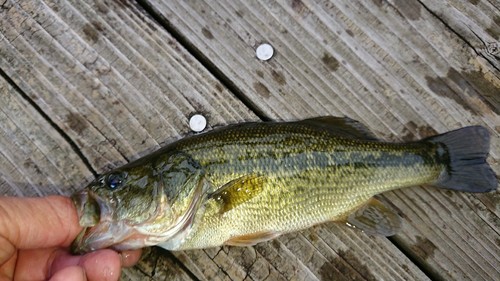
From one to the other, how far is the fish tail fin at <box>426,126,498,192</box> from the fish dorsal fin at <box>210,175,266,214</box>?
1.11 meters

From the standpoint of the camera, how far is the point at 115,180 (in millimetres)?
2328

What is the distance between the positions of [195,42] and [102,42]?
22.4 inches

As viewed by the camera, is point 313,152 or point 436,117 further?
point 436,117

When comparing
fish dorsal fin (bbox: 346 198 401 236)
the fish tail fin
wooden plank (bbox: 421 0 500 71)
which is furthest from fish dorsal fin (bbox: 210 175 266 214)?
wooden plank (bbox: 421 0 500 71)

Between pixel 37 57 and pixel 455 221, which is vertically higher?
pixel 37 57

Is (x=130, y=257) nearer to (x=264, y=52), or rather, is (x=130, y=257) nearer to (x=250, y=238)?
(x=250, y=238)

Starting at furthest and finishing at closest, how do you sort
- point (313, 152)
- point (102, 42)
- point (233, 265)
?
1. point (102, 42)
2. point (233, 265)
3. point (313, 152)

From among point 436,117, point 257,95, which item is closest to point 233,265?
point 257,95

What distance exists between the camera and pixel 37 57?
9.29 feet

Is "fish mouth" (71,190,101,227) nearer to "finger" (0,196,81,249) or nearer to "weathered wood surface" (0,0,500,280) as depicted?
"finger" (0,196,81,249)

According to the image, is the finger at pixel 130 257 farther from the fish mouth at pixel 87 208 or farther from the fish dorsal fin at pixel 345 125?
the fish dorsal fin at pixel 345 125

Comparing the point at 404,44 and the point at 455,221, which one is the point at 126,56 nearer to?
the point at 404,44

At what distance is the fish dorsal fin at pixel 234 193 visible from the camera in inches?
94.2

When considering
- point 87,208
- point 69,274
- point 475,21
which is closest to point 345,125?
point 475,21
